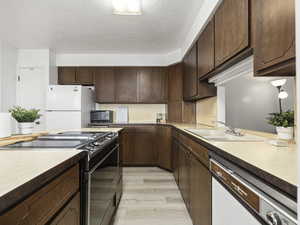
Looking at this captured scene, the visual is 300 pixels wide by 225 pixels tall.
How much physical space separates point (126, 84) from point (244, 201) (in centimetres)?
389

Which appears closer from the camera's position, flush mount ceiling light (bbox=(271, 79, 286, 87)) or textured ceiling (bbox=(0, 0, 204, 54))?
flush mount ceiling light (bbox=(271, 79, 286, 87))

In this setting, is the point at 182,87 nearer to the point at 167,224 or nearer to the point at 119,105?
the point at 119,105

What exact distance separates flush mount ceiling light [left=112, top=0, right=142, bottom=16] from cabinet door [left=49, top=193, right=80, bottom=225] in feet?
7.23

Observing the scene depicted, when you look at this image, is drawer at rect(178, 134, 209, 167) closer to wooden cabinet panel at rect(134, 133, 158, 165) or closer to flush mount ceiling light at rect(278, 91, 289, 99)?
flush mount ceiling light at rect(278, 91, 289, 99)

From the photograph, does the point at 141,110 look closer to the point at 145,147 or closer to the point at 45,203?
the point at 145,147

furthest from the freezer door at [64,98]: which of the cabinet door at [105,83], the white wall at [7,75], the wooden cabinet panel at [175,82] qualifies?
the wooden cabinet panel at [175,82]

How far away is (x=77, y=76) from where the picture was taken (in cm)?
456

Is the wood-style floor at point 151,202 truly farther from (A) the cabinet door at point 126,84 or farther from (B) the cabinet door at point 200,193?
(A) the cabinet door at point 126,84

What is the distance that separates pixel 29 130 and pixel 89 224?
40.1 inches

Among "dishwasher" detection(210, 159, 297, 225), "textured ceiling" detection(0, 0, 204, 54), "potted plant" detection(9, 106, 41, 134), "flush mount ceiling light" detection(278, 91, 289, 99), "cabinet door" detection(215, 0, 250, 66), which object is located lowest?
"dishwasher" detection(210, 159, 297, 225)

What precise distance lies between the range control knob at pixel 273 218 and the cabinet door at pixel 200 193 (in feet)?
2.46

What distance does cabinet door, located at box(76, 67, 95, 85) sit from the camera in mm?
4559

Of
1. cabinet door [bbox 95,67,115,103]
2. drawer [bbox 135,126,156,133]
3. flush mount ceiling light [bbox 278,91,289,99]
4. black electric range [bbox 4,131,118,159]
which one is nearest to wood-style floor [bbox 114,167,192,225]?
drawer [bbox 135,126,156,133]

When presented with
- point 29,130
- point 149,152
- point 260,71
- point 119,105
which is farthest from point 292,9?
point 119,105
